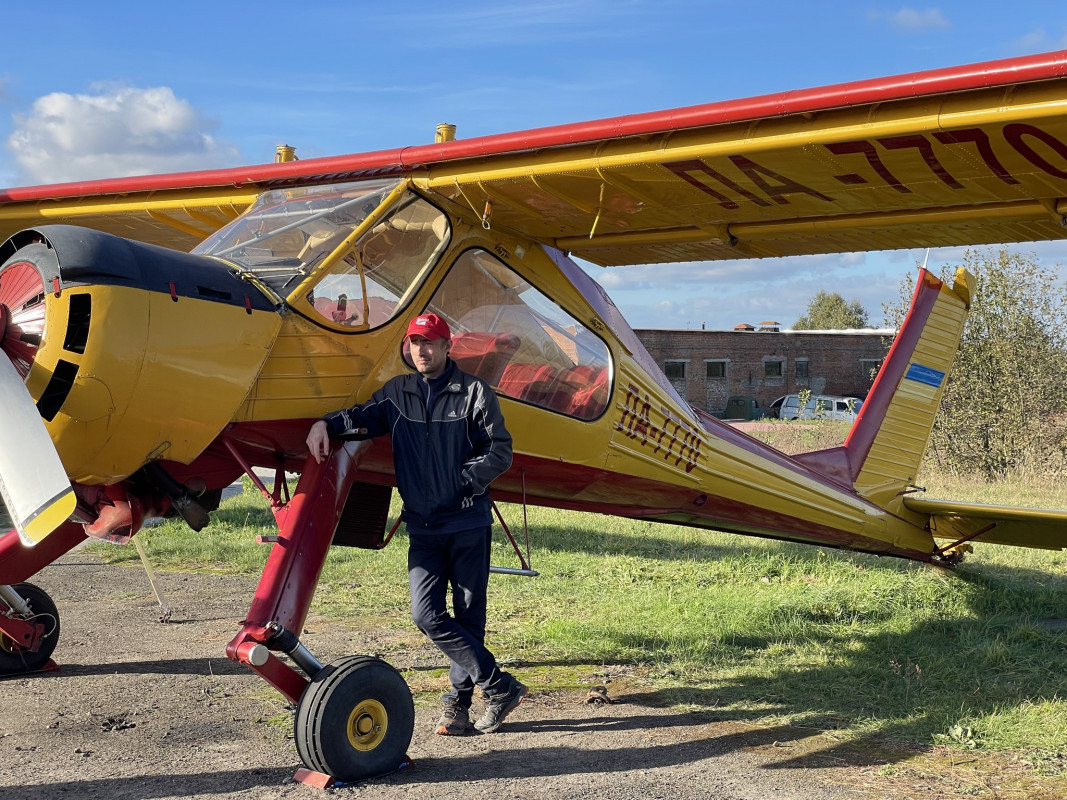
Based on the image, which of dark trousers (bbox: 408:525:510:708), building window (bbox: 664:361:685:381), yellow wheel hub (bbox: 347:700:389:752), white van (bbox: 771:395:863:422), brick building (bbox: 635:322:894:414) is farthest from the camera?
brick building (bbox: 635:322:894:414)

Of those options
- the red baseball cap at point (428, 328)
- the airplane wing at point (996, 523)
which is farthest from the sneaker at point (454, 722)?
the airplane wing at point (996, 523)

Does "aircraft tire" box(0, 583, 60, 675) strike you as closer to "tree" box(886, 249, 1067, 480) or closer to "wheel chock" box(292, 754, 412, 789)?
"wheel chock" box(292, 754, 412, 789)

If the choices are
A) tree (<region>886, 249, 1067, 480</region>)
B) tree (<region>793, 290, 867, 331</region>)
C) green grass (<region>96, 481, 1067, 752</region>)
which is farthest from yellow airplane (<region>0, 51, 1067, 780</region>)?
tree (<region>793, 290, 867, 331</region>)

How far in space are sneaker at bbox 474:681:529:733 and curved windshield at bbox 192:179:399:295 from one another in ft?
7.10

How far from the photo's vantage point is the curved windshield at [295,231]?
174 inches

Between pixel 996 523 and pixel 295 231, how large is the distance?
5.20 metres

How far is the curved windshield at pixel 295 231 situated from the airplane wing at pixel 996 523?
478 cm

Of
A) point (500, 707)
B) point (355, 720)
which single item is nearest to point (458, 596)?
point (500, 707)

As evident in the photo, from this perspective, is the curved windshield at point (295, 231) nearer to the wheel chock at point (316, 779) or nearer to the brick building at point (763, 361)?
the wheel chock at point (316, 779)

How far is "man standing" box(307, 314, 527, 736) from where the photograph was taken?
4.22 metres

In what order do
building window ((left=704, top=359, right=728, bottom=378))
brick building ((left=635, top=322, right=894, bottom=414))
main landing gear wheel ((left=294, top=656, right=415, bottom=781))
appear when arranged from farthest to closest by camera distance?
1. building window ((left=704, top=359, right=728, bottom=378))
2. brick building ((left=635, top=322, right=894, bottom=414))
3. main landing gear wheel ((left=294, top=656, right=415, bottom=781))

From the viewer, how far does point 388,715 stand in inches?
156

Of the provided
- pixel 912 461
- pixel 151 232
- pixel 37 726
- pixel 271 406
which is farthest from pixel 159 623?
pixel 912 461

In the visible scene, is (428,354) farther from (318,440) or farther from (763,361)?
(763,361)
